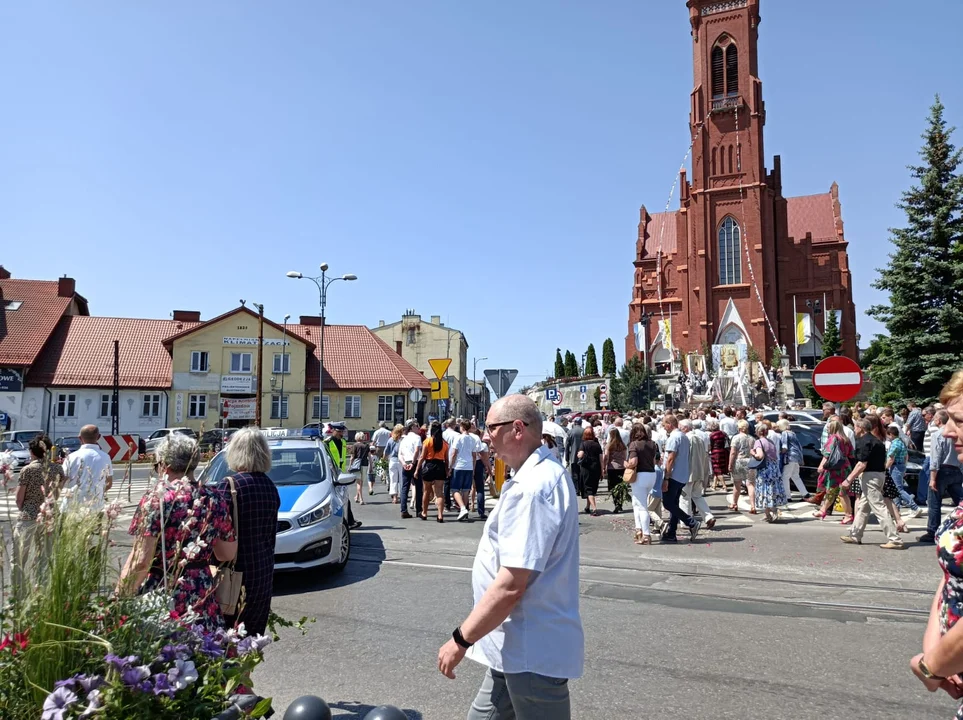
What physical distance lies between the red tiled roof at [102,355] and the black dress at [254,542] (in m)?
45.3

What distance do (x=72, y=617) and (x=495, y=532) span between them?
151cm

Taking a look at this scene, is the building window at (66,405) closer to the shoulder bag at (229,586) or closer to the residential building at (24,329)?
the residential building at (24,329)

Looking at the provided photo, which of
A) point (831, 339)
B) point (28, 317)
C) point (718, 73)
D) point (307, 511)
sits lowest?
point (307, 511)

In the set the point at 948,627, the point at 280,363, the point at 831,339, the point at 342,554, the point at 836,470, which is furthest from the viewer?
the point at 831,339

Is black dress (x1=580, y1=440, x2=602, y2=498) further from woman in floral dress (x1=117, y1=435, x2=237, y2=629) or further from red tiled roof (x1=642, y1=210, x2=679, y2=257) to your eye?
red tiled roof (x1=642, y1=210, x2=679, y2=257)

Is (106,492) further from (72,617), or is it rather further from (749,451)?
(749,451)

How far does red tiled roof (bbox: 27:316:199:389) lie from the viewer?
43.6 metres

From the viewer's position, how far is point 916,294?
2680 centimetres

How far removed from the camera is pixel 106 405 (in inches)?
1734

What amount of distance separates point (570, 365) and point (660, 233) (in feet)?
74.4

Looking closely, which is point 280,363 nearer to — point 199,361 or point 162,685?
point 199,361

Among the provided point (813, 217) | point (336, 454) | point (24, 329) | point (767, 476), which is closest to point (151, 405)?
point (24, 329)

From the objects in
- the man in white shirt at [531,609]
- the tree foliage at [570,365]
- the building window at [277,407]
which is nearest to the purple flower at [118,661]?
the man in white shirt at [531,609]

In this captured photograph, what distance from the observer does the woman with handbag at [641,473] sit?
10461 millimetres
